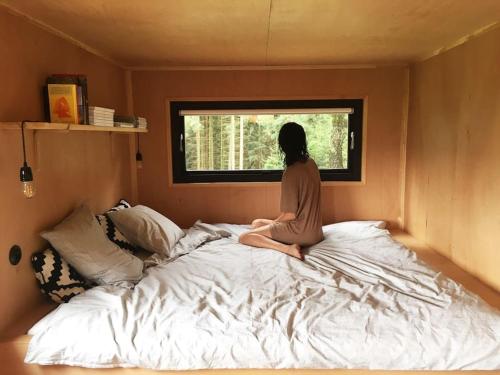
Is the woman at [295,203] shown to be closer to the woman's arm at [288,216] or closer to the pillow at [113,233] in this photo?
the woman's arm at [288,216]

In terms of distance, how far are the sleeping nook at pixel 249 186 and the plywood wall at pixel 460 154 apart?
16mm

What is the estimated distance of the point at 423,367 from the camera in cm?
144

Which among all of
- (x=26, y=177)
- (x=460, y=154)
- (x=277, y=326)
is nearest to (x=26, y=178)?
(x=26, y=177)

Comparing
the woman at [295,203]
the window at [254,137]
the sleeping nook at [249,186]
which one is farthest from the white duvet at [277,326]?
the window at [254,137]

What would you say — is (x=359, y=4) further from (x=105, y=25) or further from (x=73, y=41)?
(x=73, y=41)

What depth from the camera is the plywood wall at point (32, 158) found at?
5.31ft

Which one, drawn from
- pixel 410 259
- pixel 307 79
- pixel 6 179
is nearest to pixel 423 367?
pixel 410 259

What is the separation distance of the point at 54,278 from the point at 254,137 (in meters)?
2.08

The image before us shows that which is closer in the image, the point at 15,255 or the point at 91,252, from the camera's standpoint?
the point at 15,255

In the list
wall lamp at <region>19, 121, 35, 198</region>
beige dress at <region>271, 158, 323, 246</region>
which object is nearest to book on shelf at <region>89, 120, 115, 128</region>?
wall lamp at <region>19, 121, 35, 198</region>

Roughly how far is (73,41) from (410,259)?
7.70 ft

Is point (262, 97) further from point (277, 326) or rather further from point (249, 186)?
point (277, 326)

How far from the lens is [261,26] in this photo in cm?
202

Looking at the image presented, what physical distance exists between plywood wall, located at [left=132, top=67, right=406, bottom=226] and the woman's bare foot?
0.98 m
